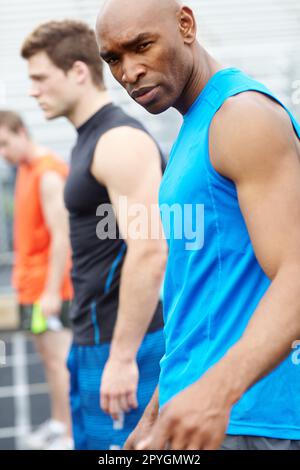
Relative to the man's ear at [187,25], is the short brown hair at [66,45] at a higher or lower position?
lower

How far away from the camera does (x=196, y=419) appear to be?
A: 1119 millimetres

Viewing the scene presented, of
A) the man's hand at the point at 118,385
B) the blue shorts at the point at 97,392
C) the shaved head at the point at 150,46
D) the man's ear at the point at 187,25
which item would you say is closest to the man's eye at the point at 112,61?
the shaved head at the point at 150,46

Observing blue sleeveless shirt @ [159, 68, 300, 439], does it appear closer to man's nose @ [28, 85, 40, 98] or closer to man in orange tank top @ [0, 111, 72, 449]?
man's nose @ [28, 85, 40, 98]

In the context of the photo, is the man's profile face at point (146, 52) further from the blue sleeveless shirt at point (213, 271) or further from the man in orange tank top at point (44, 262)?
the man in orange tank top at point (44, 262)

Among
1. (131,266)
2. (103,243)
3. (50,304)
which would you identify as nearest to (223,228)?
(131,266)

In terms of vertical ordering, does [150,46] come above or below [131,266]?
above

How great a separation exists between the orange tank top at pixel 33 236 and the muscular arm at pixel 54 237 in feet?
0.21

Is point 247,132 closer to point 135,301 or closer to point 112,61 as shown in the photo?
point 112,61

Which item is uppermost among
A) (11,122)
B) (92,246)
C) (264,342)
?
(264,342)

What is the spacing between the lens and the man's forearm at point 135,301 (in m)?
2.42

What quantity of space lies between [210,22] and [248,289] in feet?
37.4

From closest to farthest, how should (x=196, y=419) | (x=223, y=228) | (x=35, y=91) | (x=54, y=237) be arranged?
(x=196, y=419)
(x=223, y=228)
(x=35, y=91)
(x=54, y=237)

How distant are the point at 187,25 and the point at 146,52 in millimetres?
118

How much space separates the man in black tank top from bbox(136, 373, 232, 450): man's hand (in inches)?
50.0
